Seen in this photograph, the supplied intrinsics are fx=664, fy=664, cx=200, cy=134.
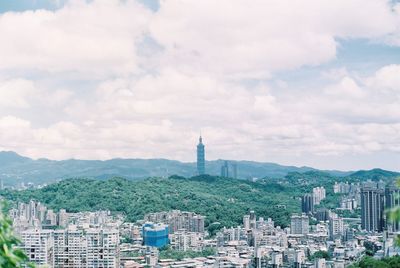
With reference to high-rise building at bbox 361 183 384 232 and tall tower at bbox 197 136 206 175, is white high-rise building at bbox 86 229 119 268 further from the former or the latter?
tall tower at bbox 197 136 206 175

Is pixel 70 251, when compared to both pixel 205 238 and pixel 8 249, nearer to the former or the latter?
pixel 205 238

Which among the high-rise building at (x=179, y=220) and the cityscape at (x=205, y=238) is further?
the high-rise building at (x=179, y=220)

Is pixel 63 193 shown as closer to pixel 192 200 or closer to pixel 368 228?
pixel 192 200

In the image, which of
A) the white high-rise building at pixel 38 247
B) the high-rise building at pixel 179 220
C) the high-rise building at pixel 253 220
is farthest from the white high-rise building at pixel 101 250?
the high-rise building at pixel 253 220

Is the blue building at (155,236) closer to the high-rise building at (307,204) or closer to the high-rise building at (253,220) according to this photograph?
the high-rise building at (253,220)

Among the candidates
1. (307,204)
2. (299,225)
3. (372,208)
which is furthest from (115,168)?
(372,208)

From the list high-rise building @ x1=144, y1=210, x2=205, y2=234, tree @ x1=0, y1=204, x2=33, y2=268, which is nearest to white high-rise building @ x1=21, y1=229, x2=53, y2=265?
high-rise building @ x1=144, y1=210, x2=205, y2=234

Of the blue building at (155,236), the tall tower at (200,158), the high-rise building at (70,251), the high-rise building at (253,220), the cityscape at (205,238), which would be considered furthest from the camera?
the tall tower at (200,158)
